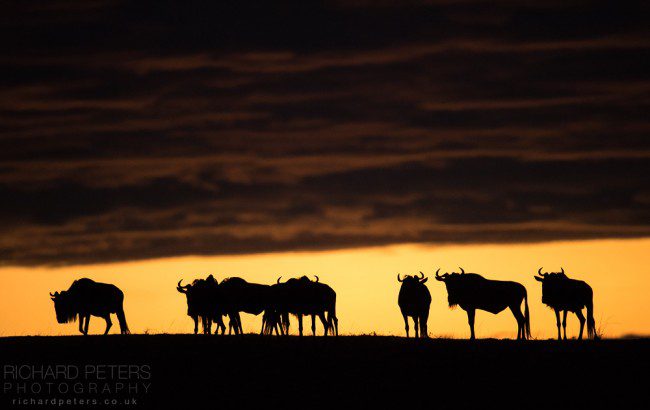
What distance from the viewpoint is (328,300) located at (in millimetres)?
50906

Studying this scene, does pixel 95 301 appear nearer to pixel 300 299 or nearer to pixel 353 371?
pixel 300 299

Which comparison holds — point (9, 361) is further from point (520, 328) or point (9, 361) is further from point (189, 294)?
point (520, 328)

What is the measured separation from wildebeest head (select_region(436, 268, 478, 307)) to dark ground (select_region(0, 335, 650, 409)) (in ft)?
19.1

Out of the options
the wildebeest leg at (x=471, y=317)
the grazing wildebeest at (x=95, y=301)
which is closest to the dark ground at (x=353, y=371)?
the wildebeest leg at (x=471, y=317)

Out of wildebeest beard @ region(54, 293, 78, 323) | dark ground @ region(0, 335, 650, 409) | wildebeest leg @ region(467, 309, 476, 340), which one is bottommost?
dark ground @ region(0, 335, 650, 409)

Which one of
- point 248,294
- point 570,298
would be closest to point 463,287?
point 570,298

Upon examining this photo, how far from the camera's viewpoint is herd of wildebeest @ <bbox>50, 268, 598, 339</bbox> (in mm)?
47781

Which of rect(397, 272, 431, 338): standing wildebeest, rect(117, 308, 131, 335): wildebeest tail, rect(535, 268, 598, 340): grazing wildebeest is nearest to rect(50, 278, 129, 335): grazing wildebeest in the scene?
rect(117, 308, 131, 335): wildebeest tail

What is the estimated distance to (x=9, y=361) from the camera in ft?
131

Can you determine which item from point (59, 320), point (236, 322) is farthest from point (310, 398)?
point (59, 320)

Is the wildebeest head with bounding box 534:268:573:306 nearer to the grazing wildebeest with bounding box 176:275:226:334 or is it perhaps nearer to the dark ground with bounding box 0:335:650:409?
the dark ground with bounding box 0:335:650:409

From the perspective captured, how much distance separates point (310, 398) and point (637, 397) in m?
8.22

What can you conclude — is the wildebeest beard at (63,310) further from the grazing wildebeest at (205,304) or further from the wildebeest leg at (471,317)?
the wildebeest leg at (471,317)

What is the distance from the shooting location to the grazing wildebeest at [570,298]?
47.4 m
